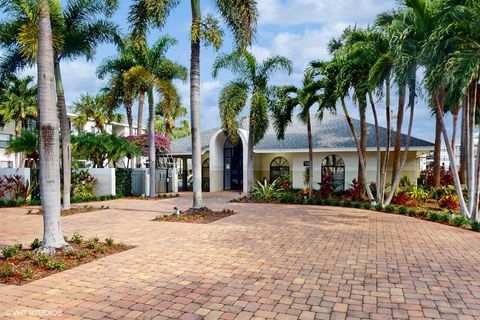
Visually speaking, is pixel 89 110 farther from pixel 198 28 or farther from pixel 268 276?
pixel 268 276

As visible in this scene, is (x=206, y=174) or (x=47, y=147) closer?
(x=47, y=147)

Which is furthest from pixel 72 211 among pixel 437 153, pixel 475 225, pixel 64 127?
pixel 437 153

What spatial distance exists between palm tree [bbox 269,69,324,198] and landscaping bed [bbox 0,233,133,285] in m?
10.7

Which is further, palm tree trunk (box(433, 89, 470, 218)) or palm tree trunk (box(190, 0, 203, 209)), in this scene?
palm tree trunk (box(190, 0, 203, 209))

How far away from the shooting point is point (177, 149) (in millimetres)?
26719

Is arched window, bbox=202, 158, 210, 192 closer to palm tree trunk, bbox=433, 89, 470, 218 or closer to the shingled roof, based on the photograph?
the shingled roof

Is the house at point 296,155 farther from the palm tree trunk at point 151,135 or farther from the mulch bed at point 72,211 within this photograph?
the mulch bed at point 72,211

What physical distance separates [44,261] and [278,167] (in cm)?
1918

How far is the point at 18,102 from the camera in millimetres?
27500

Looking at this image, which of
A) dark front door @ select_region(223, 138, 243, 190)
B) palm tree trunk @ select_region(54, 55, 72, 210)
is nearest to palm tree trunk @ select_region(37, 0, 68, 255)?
palm tree trunk @ select_region(54, 55, 72, 210)

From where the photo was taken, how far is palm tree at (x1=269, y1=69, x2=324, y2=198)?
15789 millimetres

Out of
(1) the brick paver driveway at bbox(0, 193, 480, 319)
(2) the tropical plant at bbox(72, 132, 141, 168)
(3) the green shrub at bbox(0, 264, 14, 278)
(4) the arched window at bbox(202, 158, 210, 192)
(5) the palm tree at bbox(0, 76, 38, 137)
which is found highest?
(5) the palm tree at bbox(0, 76, 38, 137)

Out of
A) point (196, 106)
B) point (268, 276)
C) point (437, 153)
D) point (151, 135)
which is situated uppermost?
point (196, 106)

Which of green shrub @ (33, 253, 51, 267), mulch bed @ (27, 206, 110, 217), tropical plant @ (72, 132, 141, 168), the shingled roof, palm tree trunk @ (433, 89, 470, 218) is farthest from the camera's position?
the shingled roof
